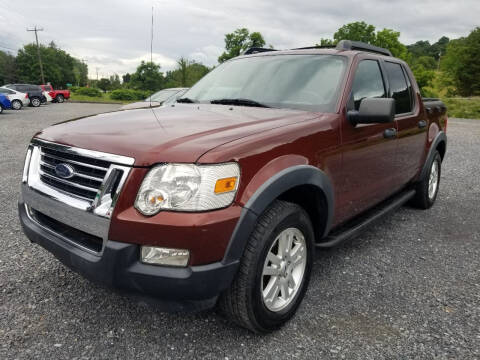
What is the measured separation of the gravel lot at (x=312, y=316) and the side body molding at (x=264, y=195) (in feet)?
2.06

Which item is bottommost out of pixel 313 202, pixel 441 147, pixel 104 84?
pixel 313 202

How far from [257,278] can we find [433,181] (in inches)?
152

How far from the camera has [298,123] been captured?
8.13 feet

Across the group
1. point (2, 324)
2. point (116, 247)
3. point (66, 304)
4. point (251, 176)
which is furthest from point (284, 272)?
point (2, 324)

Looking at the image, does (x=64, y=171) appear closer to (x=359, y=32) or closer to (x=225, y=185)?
(x=225, y=185)

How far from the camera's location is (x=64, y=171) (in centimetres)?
215

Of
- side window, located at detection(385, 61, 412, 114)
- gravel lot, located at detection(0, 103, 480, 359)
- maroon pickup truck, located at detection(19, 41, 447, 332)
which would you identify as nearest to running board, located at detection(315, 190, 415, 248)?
maroon pickup truck, located at detection(19, 41, 447, 332)

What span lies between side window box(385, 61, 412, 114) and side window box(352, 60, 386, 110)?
0.79ft

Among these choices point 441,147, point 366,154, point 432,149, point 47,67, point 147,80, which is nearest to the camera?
point 366,154

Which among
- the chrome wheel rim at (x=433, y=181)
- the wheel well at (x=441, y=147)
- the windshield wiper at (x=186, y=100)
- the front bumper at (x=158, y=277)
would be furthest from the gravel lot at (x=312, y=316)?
the windshield wiper at (x=186, y=100)

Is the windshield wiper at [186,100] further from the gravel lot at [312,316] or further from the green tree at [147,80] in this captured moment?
the green tree at [147,80]

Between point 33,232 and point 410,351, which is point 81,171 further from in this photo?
point 410,351

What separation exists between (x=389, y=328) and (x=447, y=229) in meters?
2.33

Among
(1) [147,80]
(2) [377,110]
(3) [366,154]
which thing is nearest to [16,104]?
(3) [366,154]
